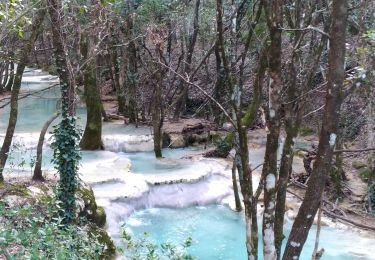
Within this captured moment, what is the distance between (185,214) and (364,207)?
3558mm

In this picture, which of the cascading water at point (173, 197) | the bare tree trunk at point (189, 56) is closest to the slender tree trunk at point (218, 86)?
the bare tree trunk at point (189, 56)

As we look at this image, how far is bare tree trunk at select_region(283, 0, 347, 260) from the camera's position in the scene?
2.93 metres

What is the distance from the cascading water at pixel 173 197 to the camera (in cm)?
873

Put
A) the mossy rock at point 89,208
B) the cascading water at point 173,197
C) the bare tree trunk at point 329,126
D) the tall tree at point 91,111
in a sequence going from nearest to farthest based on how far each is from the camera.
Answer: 1. the bare tree trunk at point 329,126
2. the mossy rock at point 89,208
3. the cascading water at point 173,197
4. the tall tree at point 91,111

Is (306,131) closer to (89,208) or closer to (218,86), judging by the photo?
(218,86)

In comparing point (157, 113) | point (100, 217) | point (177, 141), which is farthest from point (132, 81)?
point (100, 217)

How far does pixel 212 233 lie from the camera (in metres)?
9.39

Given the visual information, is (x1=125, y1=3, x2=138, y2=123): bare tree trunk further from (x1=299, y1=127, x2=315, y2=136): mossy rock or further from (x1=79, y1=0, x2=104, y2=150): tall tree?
(x1=299, y1=127, x2=315, y2=136): mossy rock

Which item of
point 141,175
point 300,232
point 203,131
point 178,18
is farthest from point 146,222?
point 178,18

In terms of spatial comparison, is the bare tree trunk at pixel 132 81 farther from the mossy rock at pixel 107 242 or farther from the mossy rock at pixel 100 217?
the mossy rock at pixel 107 242

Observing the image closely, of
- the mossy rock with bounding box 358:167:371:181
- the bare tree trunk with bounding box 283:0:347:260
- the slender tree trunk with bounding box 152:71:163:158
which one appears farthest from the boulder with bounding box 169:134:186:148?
the bare tree trunk with bounding box 283:0:347:260

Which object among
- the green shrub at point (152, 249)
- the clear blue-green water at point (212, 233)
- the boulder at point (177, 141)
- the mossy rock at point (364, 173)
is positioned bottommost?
the clear blue-green water at point (212, 233)

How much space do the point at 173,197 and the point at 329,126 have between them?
7.98 meters

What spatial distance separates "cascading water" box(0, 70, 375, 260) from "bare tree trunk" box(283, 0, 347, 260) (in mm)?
5407
